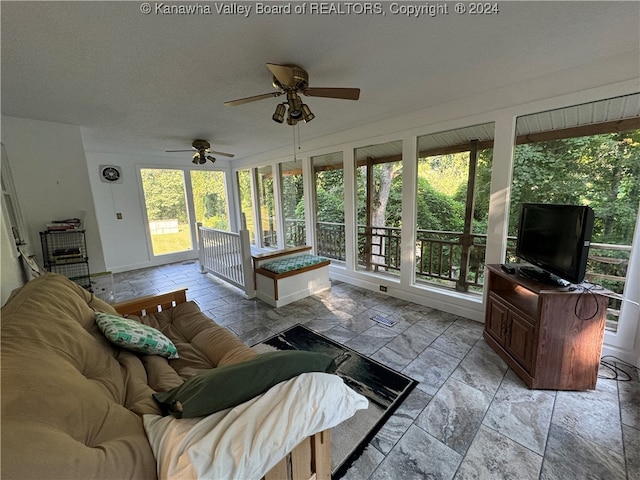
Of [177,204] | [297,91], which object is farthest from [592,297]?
[177,204]

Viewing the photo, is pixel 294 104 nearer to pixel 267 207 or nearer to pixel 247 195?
pixel 267 207

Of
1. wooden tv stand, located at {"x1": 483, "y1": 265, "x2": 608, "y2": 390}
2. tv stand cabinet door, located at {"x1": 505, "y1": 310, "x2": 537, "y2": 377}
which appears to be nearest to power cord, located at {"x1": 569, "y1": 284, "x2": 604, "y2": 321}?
wooden tv stand, located at {"x1": 483, "y1": 265, "x2": 608, "y2": 390}

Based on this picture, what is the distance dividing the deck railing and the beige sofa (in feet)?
5.90

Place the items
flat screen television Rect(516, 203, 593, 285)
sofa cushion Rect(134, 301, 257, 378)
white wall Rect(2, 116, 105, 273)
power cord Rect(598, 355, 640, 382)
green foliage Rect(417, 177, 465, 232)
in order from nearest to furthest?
sofa cushion Rect(134, 301, 257, 378) → flat screen television Rect(516, 203, 593, 285) → power cord Rect(598, 355, 640, 382) → white wall Rect(2, 116, 105, 273) → green foliage Rect(417, 177, 465, 232)

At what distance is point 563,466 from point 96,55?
3688mm

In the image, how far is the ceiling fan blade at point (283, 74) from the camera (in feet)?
5.29

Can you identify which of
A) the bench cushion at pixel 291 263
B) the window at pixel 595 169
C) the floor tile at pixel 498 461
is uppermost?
the window at pixel 595 169

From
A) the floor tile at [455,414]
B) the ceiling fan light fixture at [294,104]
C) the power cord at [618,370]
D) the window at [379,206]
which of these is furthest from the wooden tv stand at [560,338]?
the ceiling fan light fixture at [294,104]

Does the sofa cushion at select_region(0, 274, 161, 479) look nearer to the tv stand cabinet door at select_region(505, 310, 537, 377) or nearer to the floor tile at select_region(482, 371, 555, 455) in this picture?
the floor tile at select_region(482, 371, 555, 455)

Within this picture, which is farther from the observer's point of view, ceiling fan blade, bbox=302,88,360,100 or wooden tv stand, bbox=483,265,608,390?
ceiling fan blade, bbox=302,88,360,100

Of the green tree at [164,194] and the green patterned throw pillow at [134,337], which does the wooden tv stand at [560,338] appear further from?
the green tree at [164,194]

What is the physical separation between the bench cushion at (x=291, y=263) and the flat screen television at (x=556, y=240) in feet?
7.84

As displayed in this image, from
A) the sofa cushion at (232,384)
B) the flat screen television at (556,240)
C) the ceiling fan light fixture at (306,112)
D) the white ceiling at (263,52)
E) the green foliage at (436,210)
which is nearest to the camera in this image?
the sofa cushion at (232,384)

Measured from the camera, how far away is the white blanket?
72cm
